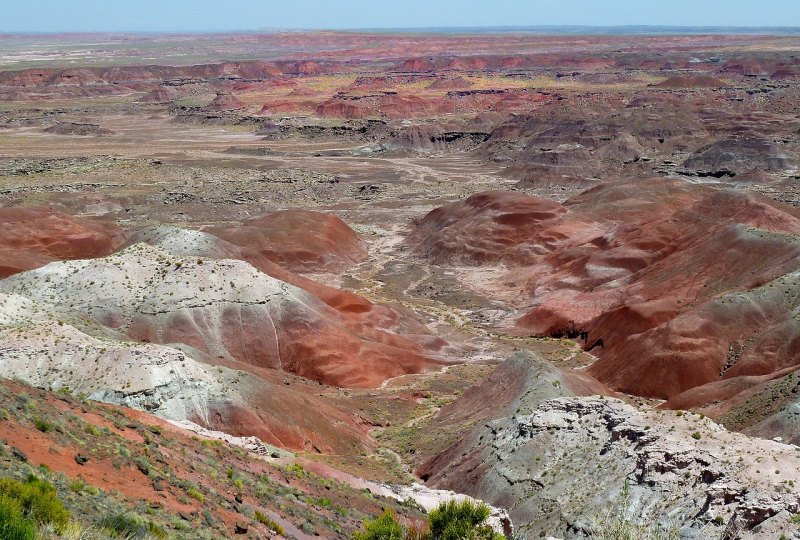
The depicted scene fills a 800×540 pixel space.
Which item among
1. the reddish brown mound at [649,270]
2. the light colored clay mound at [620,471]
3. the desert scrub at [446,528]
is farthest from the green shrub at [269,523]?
the reddish brown mound at [649,270]

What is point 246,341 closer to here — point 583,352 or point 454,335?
point 454,335

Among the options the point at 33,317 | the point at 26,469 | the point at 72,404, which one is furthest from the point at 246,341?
the point at 26,469

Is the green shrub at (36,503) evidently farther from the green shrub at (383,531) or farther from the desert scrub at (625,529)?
the desert scrub at (625,529)

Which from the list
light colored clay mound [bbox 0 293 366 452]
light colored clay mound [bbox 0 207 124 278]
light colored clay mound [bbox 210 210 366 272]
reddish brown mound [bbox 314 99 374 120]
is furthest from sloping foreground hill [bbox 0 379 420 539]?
reddish brown mound [bbox 314 99 374 120]

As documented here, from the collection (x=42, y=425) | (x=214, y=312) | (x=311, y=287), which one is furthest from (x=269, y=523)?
(x=311, y=287)

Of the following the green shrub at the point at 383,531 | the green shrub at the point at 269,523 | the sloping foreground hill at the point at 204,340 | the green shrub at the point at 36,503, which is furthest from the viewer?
the sloping foreground hill at the point at 204,340
